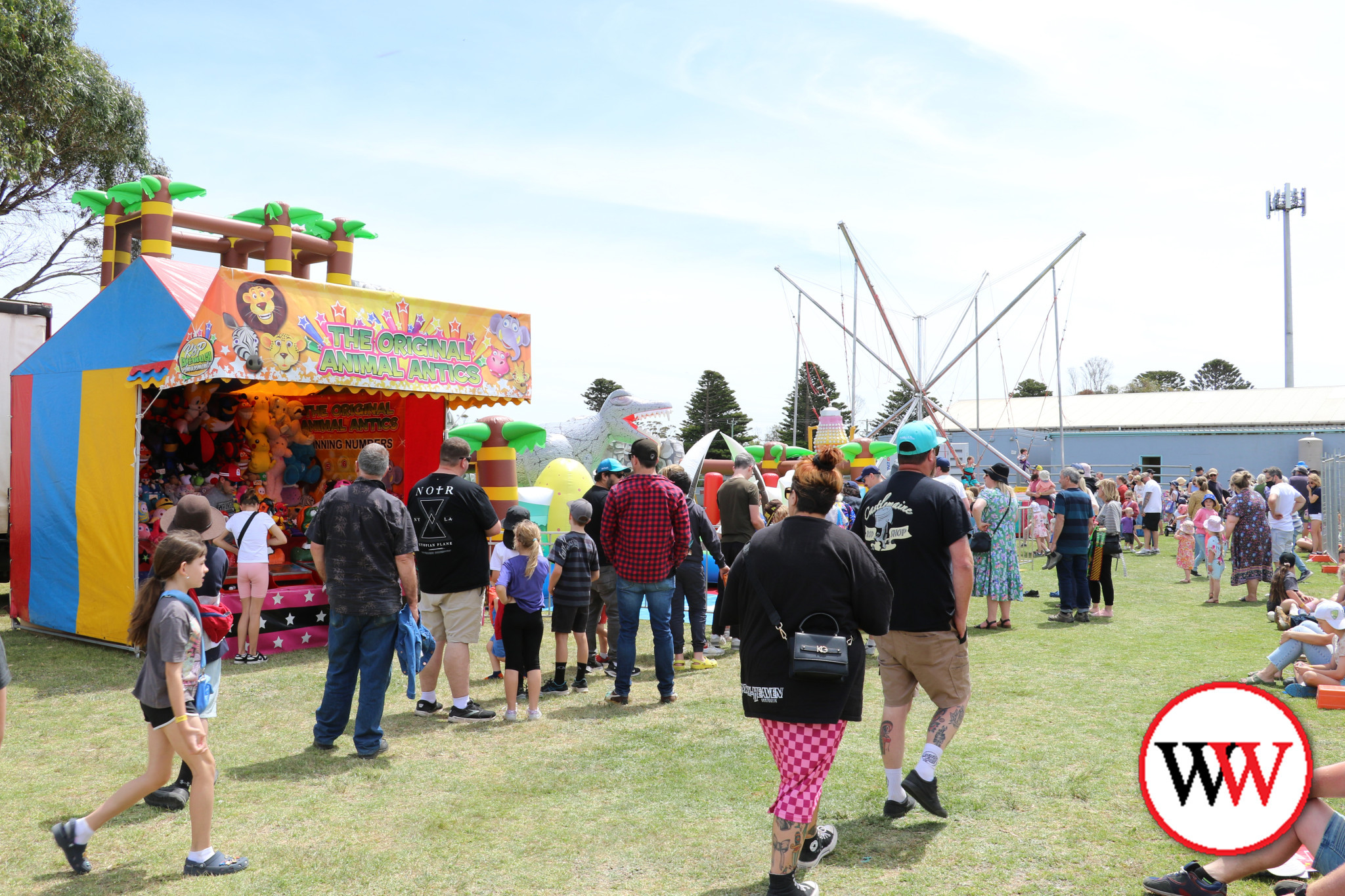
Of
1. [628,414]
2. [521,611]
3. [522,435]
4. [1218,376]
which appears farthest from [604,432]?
[1218,376]

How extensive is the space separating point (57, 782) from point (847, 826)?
4.04m

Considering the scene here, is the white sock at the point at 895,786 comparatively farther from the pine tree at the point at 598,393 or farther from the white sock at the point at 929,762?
the pine tree at the point at 598,393

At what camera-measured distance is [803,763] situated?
3256mm

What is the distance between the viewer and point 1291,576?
25.5 ft

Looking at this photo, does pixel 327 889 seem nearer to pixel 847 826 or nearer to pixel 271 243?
pixel 847 826

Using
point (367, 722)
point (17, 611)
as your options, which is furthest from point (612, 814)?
point (17, 611)

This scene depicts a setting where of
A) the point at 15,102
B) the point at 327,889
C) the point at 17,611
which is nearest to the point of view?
the point at 327,889

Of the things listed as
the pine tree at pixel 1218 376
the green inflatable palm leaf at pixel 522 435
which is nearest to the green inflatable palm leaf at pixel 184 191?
the green inflatable palm leaf at pixel 522 435

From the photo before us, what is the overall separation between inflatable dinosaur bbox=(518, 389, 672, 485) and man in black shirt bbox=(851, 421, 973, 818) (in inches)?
517

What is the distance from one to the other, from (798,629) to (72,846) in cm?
297

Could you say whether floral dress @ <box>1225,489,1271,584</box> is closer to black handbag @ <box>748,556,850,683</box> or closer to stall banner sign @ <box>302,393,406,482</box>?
black handbag @ <box>748,556,850,683</box>

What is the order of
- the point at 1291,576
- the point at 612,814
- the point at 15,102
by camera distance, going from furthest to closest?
1. the point at 15,102
2. the point at 1291,576
3. the point at 612,814

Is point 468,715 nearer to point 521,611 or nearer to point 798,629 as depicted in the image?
point 521,611

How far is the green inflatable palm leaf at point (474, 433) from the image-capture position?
1080 cm
